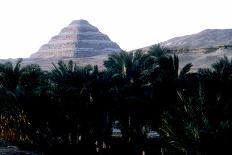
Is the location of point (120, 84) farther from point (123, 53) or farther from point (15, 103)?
Result: point (15, 103)

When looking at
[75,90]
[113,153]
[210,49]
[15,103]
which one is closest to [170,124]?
[75,90]

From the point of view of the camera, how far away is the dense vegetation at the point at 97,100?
1138 inches

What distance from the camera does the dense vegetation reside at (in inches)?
1138

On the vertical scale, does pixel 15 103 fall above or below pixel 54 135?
above

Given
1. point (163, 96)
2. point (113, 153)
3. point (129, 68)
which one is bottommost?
point (113, 153)

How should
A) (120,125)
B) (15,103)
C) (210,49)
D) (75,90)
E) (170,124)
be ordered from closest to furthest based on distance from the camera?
(170,124) → (75,90) → (15,103) → (120,125) → (210,49)

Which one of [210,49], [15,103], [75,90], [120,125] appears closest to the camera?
[75,90]

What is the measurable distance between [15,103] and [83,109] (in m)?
5.33

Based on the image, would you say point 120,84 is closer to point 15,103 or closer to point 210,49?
point 15,103

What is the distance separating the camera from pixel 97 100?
2912 centimetres

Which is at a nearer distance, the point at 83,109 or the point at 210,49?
the point at 83,109

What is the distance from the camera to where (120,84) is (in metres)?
30.9

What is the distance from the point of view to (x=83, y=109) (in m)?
→ 28.8

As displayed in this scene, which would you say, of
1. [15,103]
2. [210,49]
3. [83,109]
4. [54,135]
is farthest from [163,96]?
[210,49]
